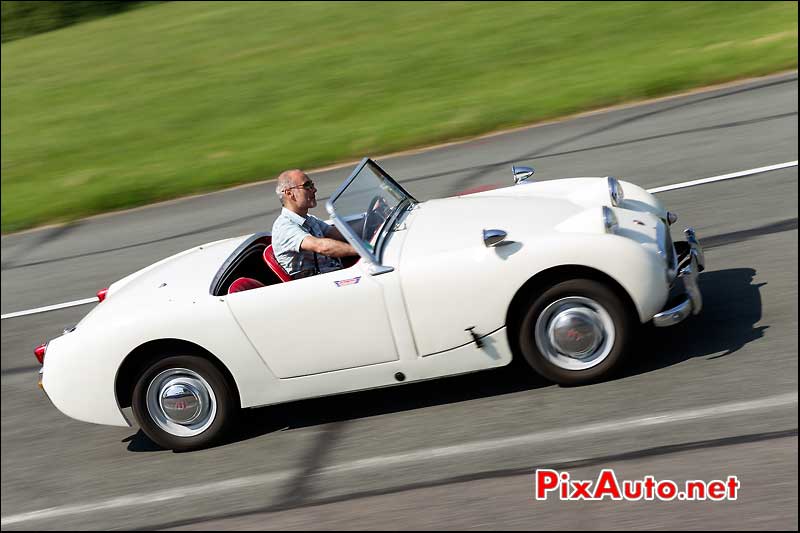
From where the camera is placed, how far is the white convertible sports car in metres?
5.75

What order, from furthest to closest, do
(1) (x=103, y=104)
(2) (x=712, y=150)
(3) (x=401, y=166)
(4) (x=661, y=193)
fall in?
(1) (x=103, y=104), (3) (x=401, y=166), (2) (x=712, y=150), (4) (x=661, y=193)

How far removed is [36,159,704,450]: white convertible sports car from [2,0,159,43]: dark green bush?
83.5 feet

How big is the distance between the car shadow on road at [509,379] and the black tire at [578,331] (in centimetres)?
20

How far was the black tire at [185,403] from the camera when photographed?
6.24 m

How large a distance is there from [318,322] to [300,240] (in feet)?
2.03

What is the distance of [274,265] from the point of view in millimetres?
6477

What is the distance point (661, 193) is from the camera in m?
9.47

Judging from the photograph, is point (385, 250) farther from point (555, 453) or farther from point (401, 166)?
point (401, 166)

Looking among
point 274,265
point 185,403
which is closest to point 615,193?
point 274,265

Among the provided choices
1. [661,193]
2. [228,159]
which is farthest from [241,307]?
[228,159]

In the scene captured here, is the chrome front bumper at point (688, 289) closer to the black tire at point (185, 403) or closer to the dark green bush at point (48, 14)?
the black tire at point (185, 403)

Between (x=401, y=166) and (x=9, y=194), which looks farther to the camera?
(x=9, y=194)

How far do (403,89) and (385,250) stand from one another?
34.0ft

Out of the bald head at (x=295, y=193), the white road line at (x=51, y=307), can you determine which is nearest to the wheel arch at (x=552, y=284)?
the bald head at (x=295, y=193)
